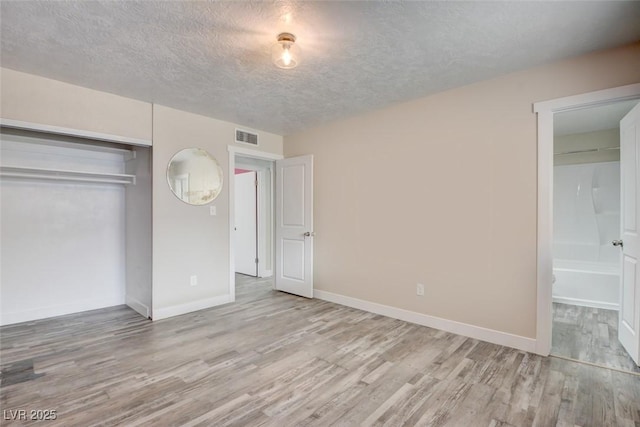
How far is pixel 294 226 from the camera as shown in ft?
15.2

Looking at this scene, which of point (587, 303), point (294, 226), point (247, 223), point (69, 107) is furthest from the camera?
point (247, 223)

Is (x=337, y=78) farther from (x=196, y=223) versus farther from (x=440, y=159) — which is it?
(x=196, y=223)

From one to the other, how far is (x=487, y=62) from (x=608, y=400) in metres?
2.60

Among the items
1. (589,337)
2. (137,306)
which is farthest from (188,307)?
(589,337)

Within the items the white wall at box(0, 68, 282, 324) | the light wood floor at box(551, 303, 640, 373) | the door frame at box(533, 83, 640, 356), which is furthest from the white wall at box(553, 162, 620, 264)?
the white wall at box(0, 68, 282, 324)

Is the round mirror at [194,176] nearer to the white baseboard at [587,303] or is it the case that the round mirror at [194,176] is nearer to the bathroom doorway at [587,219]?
the bathroom doorway at [587,219]

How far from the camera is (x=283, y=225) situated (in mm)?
4793

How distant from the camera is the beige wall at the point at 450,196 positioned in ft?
8.91

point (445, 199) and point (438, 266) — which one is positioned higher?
point (445, 199)

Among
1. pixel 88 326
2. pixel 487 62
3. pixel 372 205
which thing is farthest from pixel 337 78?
pixel 88 326

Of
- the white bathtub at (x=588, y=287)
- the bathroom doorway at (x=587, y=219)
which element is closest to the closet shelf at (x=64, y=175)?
the bathroom doorway at (x=587, y=219)

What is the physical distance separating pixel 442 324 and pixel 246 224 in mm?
4241

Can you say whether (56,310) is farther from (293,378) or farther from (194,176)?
(293,378)

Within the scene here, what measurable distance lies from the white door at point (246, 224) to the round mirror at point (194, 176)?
2.04 meters
